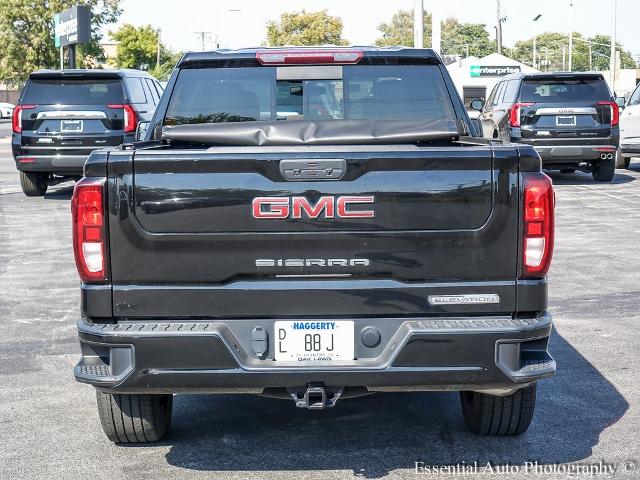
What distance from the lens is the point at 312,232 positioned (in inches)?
164

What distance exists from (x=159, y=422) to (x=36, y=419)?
2.96ft

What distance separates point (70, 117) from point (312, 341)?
12.2m

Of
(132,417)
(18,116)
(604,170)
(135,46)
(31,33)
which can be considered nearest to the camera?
(132,417)

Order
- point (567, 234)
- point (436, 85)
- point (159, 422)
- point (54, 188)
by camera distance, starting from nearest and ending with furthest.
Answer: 1. point (159, 422)
2. point (436, 85)
3. point (567, 234)
4. point (54, 188)

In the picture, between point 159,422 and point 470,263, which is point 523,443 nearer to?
point 470,263

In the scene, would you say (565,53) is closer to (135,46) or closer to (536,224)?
(135,46)

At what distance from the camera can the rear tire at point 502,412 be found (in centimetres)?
488

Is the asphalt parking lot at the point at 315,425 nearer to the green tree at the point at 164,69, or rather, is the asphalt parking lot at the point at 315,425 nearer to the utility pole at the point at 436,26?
the utility pole at the point at 436,26

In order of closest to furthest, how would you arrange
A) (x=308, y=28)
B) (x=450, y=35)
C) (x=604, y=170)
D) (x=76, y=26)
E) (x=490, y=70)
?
(x=604, y=170), (x=76, y=26), (x=490, y=70), (x=308, y=28), (x=450, y=35)

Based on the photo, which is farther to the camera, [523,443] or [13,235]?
[13,235]

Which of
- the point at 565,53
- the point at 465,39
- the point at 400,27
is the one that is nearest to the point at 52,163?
the point at 400,27

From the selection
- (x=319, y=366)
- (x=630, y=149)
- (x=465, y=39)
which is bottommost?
(x=319, y=366)

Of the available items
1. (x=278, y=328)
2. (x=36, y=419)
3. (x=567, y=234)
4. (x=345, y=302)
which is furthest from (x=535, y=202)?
(x=567, y=234)

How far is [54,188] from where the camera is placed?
18.5m
